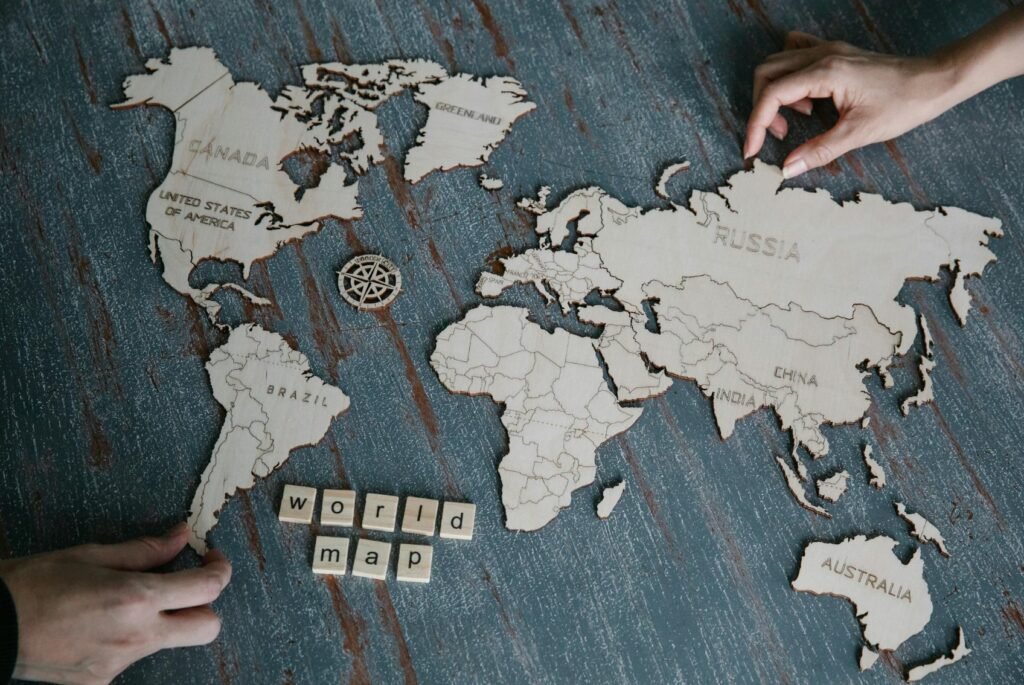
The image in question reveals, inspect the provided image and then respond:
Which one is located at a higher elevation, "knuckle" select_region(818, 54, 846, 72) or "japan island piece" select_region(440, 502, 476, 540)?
"knuckle" select_region(818, 54, 846, 72)

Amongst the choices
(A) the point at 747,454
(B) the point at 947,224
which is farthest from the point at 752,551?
(B) the point at 947,224

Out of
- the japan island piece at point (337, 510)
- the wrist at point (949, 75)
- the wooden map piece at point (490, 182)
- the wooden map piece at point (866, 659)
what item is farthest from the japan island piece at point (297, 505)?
the wrist at point (949, 75)

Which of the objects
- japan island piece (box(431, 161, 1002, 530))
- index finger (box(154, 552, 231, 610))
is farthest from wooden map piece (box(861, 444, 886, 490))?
index finger (box(154, 552, 231, 610))

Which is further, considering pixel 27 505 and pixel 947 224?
pixel 947 224

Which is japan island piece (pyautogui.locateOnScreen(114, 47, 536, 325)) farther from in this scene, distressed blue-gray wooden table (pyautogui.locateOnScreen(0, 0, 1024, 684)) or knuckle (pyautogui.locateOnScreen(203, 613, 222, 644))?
knuckle (pyautogui.locateOnScreen(203, 613, 222, 644))

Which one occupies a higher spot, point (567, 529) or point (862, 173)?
point (862, 173)

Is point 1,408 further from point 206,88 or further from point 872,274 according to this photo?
point 872,274

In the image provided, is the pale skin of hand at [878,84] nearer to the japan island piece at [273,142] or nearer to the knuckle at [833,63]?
the knuckle at [833,63]
